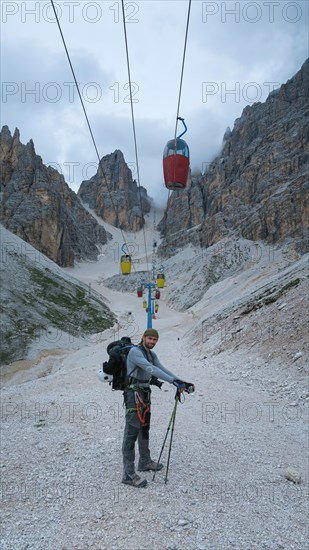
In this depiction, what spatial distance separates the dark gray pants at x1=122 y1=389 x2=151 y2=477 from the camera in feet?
17.6

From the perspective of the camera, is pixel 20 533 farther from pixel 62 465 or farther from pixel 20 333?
pixel 20 333

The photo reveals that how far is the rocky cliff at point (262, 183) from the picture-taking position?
71000 millimetres

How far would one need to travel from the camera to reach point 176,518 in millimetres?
4504

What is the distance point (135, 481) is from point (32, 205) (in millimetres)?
125282

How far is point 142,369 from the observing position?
5645 mm

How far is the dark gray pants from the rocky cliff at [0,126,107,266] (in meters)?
115

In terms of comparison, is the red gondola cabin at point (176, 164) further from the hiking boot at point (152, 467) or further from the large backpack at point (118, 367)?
the hiking boot at point (152, 467)

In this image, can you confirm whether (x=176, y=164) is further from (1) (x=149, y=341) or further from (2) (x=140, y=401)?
(2) (x=140, y=401)

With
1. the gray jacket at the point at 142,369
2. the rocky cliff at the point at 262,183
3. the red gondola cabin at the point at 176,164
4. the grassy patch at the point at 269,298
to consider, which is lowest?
the gray jacket at the point at 142,369

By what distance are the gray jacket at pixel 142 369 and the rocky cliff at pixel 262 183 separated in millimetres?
55362

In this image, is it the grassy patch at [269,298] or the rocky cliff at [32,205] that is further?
the rocky cliff at [32,205]

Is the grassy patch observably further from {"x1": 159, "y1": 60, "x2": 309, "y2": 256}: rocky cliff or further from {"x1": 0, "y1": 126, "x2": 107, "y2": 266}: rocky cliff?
{"x1": 0, "y1": 126, "x2": 107, "y2": 266}: rocky cliff

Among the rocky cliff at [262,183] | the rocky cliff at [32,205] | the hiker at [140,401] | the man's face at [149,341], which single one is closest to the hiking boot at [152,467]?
the hiker at [140,401]

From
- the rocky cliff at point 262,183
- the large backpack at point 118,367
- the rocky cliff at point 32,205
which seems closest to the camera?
the large backpack at point 118,367
